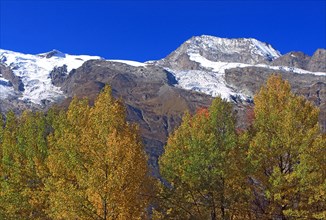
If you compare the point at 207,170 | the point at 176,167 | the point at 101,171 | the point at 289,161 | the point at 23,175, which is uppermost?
the point at 289,161

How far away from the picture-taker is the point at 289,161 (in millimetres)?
28906

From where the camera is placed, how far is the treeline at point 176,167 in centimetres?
2525

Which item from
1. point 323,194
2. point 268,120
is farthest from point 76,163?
point 323,194

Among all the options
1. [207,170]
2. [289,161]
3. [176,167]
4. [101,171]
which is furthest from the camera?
[176,167]

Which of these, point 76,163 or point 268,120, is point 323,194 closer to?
point 268,120

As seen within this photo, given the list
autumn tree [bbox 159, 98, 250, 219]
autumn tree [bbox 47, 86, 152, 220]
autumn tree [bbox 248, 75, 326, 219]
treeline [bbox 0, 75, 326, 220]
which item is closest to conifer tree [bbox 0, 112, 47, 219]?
treeline [bbox 0, 75, 326, 220]

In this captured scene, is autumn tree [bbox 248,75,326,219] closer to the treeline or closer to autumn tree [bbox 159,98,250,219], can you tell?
the treeline

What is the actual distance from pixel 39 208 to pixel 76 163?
5511mm

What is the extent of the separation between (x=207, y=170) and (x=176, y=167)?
2.56 meters

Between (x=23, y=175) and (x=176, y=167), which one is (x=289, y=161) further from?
(x=23, y=175)

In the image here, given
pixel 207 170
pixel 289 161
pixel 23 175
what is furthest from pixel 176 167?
pixel 23 175

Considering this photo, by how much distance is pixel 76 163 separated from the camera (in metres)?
26.4

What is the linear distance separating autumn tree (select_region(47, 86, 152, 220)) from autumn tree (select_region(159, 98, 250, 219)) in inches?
108

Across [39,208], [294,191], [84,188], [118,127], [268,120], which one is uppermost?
[268,120]
